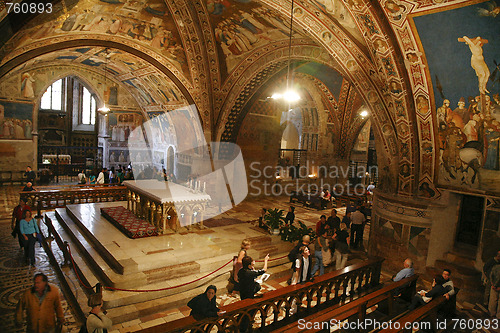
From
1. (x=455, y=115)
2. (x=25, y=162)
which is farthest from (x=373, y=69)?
(x=25, y=162)

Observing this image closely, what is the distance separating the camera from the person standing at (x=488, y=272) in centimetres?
609

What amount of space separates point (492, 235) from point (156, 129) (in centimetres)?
1752

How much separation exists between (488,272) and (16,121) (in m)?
19.8

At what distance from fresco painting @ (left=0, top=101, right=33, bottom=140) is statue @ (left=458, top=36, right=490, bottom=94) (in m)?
18.7

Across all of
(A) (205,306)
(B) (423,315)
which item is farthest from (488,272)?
(A) (205,306)

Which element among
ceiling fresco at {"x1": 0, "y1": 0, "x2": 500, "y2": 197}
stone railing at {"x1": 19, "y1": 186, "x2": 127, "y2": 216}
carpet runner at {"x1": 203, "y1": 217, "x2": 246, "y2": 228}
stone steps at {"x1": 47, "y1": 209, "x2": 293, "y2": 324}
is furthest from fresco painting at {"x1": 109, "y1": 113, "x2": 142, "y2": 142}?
stone steps at {"x1": 47, "y1": 209, "x2": 293, "y2": 324}

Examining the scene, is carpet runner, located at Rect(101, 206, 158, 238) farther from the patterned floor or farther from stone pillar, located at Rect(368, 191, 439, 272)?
stone pillar, located at Rect(368, 191, 439, 272)

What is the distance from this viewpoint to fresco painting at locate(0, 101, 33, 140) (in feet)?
53.3

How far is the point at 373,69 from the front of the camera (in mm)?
7777

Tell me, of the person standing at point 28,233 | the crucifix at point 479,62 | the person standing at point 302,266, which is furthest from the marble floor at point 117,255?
the crucifix at point 479,62

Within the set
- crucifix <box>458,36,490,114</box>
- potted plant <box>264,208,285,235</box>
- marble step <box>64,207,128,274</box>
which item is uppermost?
crucifix <box>458,36,490,114</box>

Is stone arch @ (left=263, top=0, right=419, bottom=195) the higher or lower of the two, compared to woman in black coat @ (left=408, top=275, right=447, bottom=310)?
higher

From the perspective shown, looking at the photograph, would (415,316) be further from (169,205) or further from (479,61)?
(169,205)

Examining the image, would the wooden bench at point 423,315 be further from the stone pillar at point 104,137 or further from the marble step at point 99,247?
the stone pillar at point 104,137
